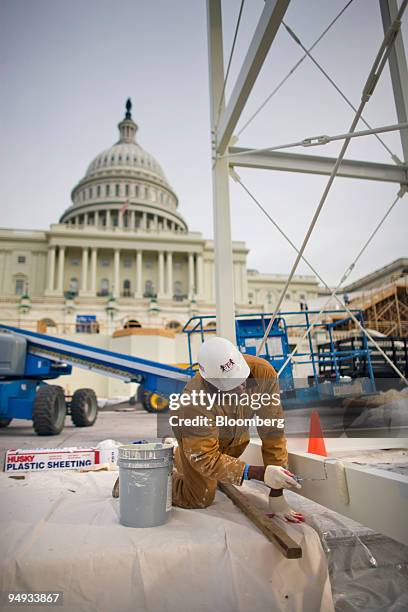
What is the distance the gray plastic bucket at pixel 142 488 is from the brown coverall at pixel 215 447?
19cm

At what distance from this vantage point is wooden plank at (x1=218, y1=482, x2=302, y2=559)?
5.22ft

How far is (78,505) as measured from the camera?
94.5 inches

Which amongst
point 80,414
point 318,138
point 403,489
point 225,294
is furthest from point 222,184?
point 80,414

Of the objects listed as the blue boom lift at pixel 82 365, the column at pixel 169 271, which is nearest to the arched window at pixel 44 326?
the blue boom lift at pixel 82 365

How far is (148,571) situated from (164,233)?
5390 centimetres

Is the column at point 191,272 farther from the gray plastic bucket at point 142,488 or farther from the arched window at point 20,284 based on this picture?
the gray plastic bucket at point 142,488

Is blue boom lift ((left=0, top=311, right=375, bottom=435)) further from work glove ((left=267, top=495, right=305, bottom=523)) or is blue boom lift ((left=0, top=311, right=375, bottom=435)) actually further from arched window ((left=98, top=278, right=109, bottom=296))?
arched window ((left=98, top=278, right=109, bottom=296))

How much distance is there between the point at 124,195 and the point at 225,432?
218ft

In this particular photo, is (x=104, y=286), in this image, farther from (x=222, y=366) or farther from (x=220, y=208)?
(x=222, y=366)

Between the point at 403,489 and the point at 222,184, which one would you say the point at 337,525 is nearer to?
the point at 403,489

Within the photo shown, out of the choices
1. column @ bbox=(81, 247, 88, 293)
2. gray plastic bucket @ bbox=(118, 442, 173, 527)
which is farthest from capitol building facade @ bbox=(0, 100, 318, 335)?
gray plastic bucket @ bbox=(118, 442, 173, 527)

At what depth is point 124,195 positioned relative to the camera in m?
64.9

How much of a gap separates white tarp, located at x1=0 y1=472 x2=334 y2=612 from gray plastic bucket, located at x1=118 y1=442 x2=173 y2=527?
94 mm

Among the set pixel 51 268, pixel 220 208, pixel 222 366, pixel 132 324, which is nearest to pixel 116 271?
pixel 51 268
